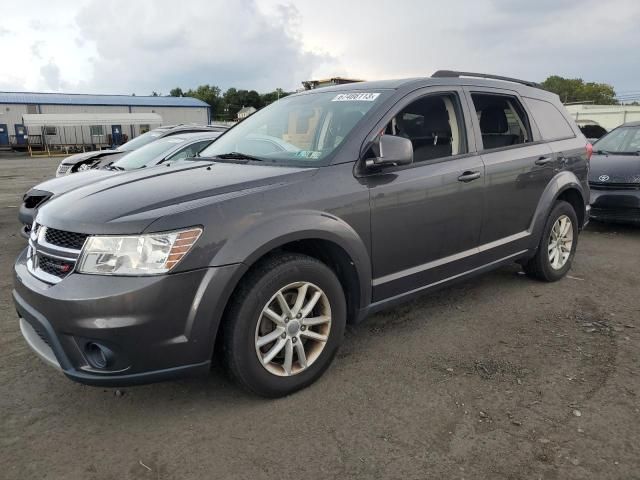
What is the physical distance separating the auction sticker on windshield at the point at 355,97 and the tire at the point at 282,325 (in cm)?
131

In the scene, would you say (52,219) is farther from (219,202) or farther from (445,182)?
(445,182)

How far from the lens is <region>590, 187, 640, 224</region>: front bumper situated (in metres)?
7.00

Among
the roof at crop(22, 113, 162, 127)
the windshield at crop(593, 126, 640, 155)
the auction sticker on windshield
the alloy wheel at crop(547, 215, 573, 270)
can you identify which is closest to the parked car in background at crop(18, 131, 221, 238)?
the auction sticker on windshield

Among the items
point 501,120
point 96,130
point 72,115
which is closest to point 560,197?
point 501,120

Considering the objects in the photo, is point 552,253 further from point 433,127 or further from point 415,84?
point 415,84

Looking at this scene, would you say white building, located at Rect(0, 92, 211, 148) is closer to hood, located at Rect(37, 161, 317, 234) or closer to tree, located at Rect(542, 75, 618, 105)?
hood, located at Rect(37, 161, 317, 234)

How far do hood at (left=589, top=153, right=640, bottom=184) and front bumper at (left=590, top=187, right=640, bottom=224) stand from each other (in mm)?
145

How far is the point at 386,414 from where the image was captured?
2.82 metres

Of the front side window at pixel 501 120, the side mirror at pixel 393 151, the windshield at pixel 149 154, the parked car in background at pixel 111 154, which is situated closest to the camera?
the side mirror at pixel 393 151

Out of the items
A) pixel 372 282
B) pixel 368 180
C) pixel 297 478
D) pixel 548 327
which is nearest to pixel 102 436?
pixel 297 478

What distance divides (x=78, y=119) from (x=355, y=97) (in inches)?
1759

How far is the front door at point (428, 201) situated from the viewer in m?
3.37

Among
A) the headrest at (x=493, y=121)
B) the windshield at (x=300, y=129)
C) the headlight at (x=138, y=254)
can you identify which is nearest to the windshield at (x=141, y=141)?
the windshield at (x=300, y=129)

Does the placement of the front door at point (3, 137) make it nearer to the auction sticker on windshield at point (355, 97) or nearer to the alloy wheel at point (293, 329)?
the auction sticker on windshield at point (355, 97)
